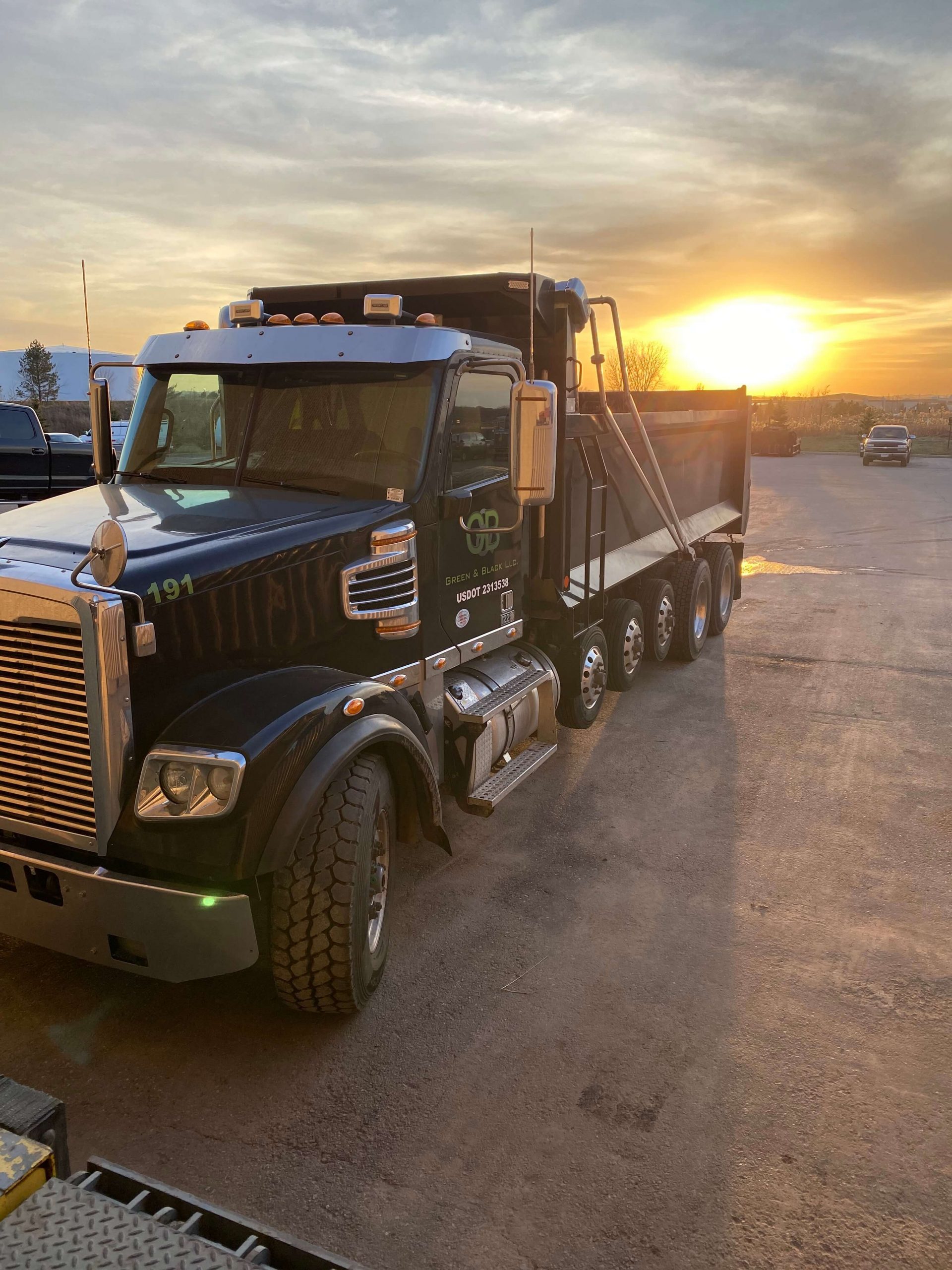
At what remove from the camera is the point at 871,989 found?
3.91 meters

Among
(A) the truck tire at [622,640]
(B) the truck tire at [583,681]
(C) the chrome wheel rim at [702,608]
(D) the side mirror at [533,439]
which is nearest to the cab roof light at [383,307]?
(D) the side mirror at [533,439]

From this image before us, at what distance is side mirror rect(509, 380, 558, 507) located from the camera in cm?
426

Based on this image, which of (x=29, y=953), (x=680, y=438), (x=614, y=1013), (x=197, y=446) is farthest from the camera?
(x=680, y=438)

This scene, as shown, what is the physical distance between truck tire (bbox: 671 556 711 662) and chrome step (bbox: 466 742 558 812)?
319 cm

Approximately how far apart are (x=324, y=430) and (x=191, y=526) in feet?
3.21

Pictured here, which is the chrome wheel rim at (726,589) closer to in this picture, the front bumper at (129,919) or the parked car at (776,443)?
the front bumper at (129,919)

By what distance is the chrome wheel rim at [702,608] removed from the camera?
29.1ft

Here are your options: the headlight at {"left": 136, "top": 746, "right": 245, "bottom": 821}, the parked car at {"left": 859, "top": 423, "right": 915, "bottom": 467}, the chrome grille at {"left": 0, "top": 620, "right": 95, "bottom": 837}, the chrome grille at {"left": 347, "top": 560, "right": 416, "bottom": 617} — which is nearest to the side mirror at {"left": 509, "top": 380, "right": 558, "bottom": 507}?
the chrome grille at {"left": 347, "top": 560, "right": 416, "bottom": 617}

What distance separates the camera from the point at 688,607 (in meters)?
8.64

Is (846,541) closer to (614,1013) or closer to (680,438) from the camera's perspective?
(680,438)

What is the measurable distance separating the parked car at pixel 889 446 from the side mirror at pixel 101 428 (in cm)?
3741

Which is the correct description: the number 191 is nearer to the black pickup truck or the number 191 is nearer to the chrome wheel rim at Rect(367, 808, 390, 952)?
the chrome wheel rim at Rect(367, 808, 390, 952)

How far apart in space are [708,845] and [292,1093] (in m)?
2.69

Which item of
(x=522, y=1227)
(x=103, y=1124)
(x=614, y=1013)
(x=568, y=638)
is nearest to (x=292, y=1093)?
(x=103, y=1124)
